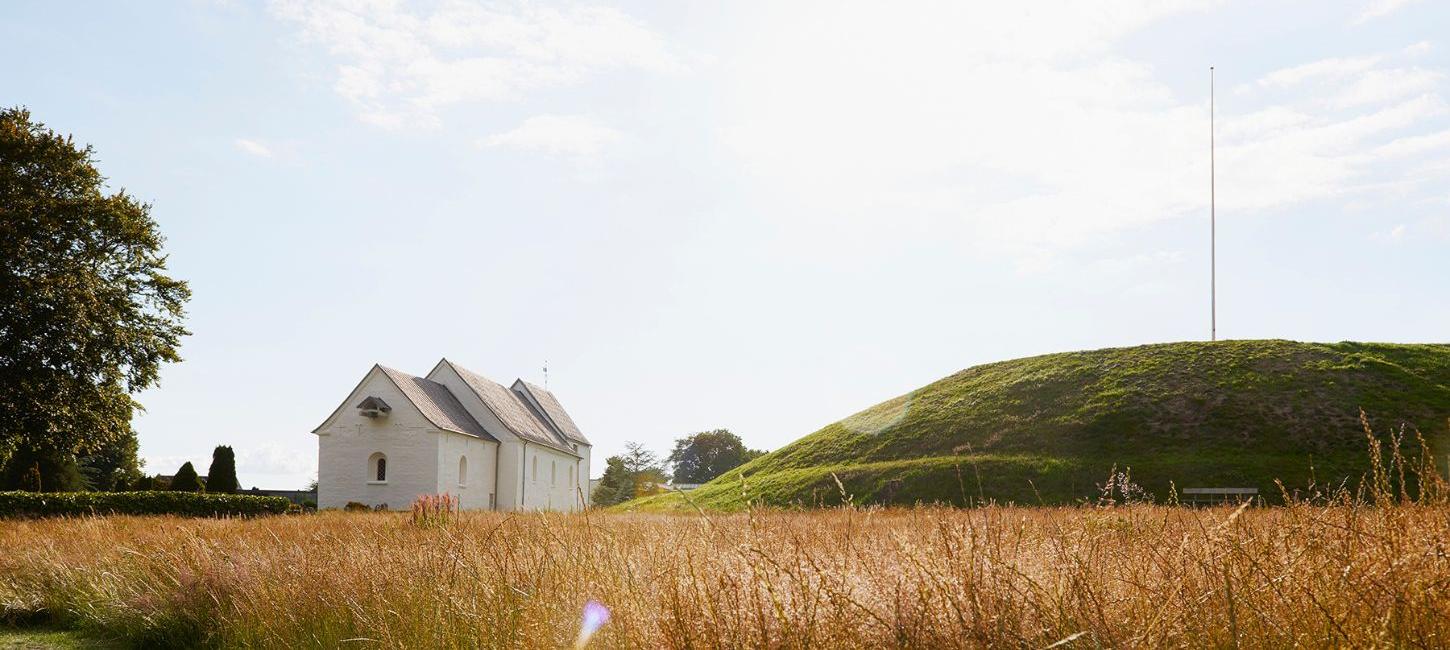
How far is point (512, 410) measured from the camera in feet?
179

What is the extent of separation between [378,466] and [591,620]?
41478mm

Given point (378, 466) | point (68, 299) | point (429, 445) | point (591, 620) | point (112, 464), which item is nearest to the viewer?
point (591, 620)

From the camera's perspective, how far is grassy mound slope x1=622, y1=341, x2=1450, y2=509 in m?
34.7

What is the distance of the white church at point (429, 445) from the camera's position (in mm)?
42469

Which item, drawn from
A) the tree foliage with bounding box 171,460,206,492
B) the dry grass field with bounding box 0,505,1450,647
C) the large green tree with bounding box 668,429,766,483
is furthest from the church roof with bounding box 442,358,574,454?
the dry grass field with bounding box 0,505,1450,647

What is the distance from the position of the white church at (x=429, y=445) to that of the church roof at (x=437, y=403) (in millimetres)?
65

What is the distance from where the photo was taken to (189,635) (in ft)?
29.6

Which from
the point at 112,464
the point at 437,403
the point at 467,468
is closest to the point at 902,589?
the point at 467,468

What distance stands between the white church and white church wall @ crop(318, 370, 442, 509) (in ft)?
0.14

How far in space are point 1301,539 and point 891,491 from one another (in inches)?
1211

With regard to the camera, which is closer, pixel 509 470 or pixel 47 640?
pixel 47 640

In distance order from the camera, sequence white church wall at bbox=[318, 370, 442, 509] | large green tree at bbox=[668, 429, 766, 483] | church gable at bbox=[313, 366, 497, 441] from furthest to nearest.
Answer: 1. large green tree at bbox=[668, 429, 766, 483]
2. church gable at bbox=[313, 366, 497, 441]
3. white church wall at bbox=[318, 370, 442, 509]

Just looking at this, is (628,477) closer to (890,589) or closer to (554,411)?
(554,411)

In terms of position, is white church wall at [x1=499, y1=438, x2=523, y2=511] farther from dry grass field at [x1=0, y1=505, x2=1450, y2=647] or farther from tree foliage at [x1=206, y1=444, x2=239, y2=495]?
dry grass field at [x1=0, y1=505, x2=1450, y2=647]
